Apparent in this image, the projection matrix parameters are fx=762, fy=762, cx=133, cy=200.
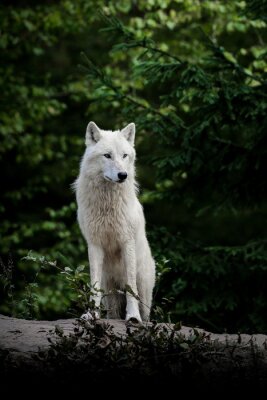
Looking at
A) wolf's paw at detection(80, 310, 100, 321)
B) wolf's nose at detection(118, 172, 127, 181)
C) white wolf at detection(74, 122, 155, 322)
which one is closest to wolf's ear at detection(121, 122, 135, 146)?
white wolf at detection(74, 122, 155, 322)

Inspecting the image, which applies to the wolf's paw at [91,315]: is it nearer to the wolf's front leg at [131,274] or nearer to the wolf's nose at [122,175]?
the wolf's front leg at [131,274]

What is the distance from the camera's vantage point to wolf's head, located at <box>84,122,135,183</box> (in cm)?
611

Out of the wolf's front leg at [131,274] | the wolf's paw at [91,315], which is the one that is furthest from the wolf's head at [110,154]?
the wolf's paw at [91,315]

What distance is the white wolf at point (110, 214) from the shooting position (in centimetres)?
626

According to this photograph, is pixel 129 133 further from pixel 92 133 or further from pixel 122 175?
pixel 122 175

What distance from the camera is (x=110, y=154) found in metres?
6.19

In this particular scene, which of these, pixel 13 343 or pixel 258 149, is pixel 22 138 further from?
pixel 13 343

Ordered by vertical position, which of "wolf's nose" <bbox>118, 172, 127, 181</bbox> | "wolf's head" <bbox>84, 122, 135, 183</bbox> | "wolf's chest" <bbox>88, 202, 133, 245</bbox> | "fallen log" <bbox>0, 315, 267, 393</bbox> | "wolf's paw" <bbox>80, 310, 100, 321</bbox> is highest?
"wolf's head" <bbox>84, 122, 135, 183</bbox>

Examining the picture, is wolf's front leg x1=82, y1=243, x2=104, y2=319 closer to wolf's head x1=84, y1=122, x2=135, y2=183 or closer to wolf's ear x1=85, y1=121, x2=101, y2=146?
wolf's head x1=84, y1=122, x2=135, y2=183

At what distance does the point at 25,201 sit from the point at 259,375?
1469 cm

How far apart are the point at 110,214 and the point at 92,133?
71cm

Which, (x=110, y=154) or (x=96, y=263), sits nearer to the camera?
(x=110, y=154)

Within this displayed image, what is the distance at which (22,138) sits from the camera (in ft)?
43.7

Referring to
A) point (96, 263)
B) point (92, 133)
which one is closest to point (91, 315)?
point (96, 263)
